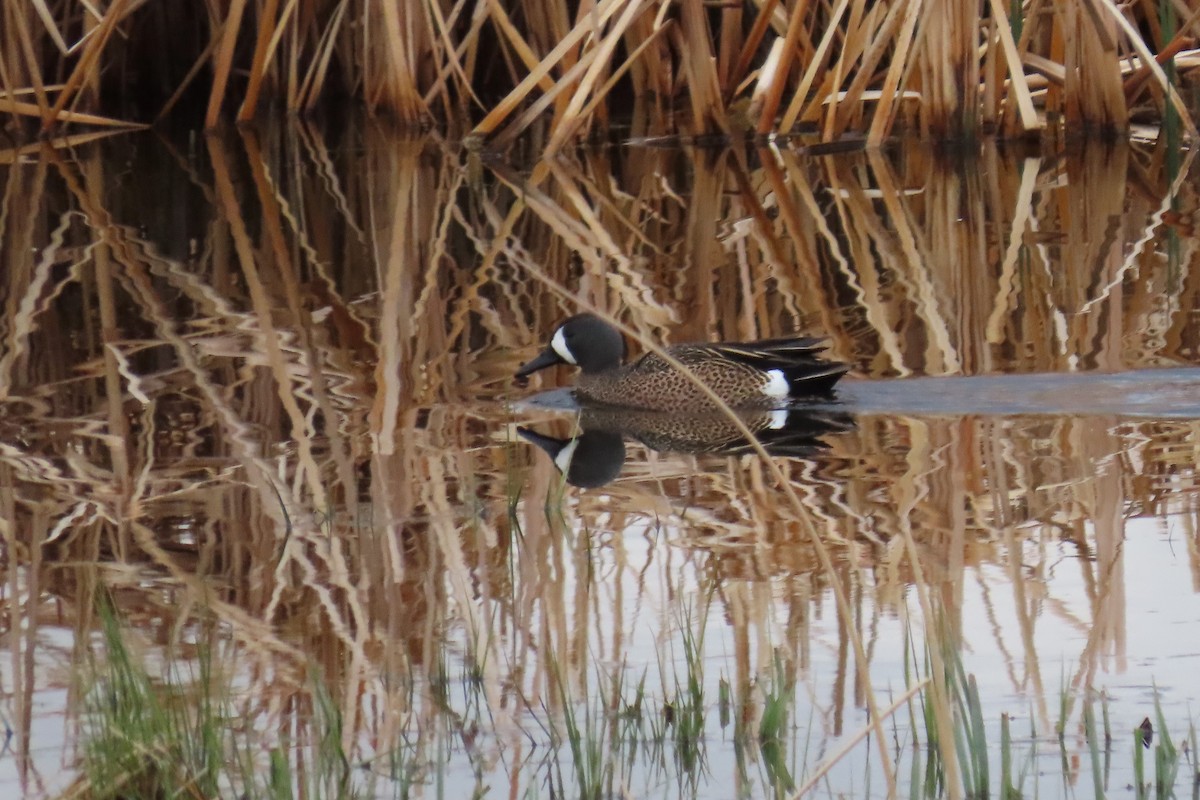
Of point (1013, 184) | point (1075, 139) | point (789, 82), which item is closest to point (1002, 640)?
point (1013, 184)

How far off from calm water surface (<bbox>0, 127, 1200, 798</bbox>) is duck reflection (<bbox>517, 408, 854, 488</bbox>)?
1.1 inches

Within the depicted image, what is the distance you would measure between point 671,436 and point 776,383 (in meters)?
0.36

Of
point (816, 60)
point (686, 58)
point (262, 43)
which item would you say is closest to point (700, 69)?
point (686, 58)

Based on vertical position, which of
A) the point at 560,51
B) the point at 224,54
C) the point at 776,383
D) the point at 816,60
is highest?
the point at 224,54

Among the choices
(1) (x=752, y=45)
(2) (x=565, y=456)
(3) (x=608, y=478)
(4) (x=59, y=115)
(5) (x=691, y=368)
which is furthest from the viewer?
(4) (x=59, y=115)

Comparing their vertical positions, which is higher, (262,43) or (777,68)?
(262,43)

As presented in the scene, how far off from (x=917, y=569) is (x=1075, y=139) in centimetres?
848

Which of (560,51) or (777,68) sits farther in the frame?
(777,68)

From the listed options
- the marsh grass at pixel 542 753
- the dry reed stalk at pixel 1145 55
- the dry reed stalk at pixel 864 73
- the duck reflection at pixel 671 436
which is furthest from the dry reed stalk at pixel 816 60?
the marsh grass at pixel 542 753

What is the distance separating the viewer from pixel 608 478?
16.0 feet

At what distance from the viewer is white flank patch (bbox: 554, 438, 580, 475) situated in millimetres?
5051

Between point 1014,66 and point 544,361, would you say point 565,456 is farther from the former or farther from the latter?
point 1014,66

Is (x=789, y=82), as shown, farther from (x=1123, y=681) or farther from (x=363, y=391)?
(x=1123, y=681)

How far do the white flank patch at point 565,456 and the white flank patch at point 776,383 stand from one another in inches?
23.4
